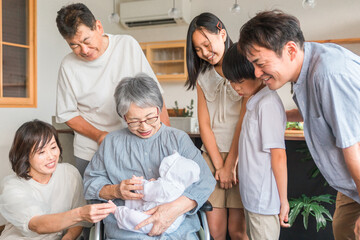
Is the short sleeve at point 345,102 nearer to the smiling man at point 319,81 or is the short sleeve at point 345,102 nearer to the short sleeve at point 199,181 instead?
the smiling man at point 319,81

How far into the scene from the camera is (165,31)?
5.49 meters

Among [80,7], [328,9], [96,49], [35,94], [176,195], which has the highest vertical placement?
[328,9]

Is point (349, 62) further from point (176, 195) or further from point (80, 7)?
point (80, 7)

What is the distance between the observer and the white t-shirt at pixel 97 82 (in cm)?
177

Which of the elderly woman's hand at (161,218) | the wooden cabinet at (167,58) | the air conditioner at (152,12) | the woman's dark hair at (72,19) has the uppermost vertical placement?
the air conditioner at (152,12)

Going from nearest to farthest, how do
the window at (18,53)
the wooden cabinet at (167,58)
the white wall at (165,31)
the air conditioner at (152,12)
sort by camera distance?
the window at (18,53), the white wall at (165,31), the air conditioner at (152,12), the wooden cabinet at (167,58)

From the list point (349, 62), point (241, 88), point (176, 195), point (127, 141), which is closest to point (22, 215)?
point (127, 141)

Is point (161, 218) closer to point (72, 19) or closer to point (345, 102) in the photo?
point (345, 102)

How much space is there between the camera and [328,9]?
4.65 meters

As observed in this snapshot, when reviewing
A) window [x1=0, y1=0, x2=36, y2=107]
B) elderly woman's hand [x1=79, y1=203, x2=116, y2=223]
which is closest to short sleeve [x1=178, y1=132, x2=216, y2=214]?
elderly woman's hand [x1=79, y1=203, x2=116, y2=223]

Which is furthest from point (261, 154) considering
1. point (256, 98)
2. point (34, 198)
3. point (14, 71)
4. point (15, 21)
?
point (15, 21)

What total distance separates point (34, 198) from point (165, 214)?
26.8 inches

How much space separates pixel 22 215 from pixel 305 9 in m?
4.91

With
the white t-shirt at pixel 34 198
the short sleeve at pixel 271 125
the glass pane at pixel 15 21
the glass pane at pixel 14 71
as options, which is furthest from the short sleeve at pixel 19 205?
the glass pane at pixel 15 21
